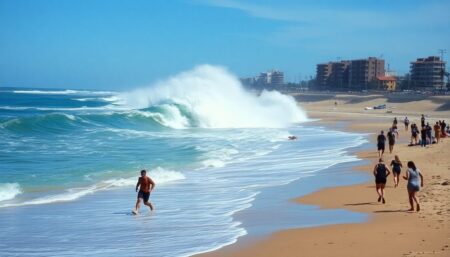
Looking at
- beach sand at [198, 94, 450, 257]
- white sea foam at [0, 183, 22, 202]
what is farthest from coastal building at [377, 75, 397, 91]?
white sea foam at [0, 183, 22, 202]

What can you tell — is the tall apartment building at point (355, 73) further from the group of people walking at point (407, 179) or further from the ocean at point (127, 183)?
the group of people walking at point (407, 179)

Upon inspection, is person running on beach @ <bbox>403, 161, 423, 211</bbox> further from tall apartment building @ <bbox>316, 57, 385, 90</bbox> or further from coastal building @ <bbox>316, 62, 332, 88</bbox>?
coastal building @ <bbox>316, 62, 332, 88</bbox>

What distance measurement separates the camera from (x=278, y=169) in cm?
1869

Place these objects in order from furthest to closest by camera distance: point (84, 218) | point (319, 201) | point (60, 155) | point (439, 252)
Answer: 1. point (60, 155)
2. point (319, 201)
3. point (84, 218)
4. point (439, 252)

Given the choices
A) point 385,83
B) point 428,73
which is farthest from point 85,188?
point 385,83

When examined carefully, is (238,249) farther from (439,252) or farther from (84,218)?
(84,218)

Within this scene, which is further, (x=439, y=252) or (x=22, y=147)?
(x=22, y=147)

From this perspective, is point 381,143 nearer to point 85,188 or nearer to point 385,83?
point 85,188

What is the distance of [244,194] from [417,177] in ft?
14.0

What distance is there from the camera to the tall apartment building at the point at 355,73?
15605cm

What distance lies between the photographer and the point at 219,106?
52469 mm

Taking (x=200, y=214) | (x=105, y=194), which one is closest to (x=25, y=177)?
(x=105, y=194)

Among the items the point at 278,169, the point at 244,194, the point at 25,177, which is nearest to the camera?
the point at 244,194

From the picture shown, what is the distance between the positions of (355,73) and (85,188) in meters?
152
